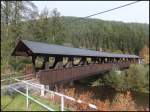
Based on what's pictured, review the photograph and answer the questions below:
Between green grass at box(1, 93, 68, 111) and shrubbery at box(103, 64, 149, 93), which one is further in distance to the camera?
shrubbery at box(103, 64, 149, 93)

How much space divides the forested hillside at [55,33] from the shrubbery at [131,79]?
34.9 feet

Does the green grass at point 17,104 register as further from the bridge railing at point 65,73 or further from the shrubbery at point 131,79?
the shrubbery at point 131,79

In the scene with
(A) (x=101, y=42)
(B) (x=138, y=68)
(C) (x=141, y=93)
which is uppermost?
(A) (x=101, y=42)

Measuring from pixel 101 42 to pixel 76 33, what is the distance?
63.1 feet

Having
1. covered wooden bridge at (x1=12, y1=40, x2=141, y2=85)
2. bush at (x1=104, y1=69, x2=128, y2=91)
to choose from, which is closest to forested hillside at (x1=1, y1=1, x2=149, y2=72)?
covered wooden bridge at (x1=12, y1=40, x2=141, y2=85)

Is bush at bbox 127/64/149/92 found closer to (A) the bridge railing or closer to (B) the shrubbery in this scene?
(B) the shrubbery

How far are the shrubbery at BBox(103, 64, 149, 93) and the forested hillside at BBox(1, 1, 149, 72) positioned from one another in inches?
419

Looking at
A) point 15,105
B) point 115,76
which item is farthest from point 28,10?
point 15,105

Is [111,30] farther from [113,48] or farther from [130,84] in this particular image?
[130,84]

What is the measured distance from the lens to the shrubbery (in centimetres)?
4070

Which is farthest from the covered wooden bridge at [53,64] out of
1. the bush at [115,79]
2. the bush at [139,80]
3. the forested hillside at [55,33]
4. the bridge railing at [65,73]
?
the bush at [115,79]

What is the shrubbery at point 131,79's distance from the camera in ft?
134

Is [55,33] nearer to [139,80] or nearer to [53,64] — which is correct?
[139,80]

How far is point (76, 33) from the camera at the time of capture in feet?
260
